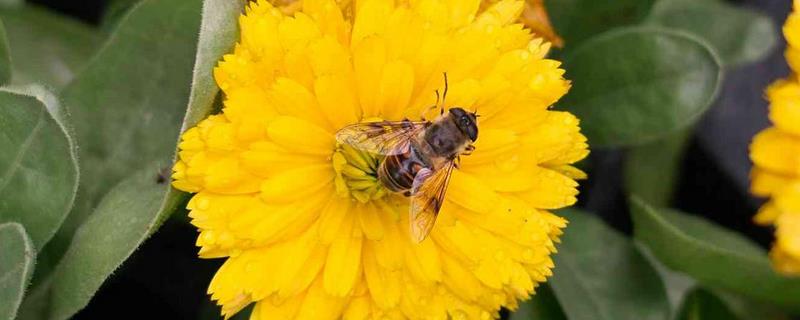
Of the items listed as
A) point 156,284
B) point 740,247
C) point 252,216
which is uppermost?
point 252,216

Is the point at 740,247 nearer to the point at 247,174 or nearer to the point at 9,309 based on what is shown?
the point at 247,174

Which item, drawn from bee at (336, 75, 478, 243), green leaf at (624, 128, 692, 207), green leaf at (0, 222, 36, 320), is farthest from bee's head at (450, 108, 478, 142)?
green leaf at (624, 128, 692, 207)

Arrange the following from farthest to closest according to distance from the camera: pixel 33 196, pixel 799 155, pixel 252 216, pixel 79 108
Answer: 1. pixel 79 108
2. pixel 33 196
3. pixel 252 216
4. pixel 799 155

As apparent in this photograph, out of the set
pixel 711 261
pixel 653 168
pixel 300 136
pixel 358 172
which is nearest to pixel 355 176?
pixel 358 172

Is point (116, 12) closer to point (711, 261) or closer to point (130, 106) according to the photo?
point (130, 106)

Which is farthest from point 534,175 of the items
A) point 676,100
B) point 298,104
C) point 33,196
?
point 33,196

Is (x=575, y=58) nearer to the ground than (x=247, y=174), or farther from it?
nearer to the ground

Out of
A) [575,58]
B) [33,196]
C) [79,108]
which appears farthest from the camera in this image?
[575,58]
